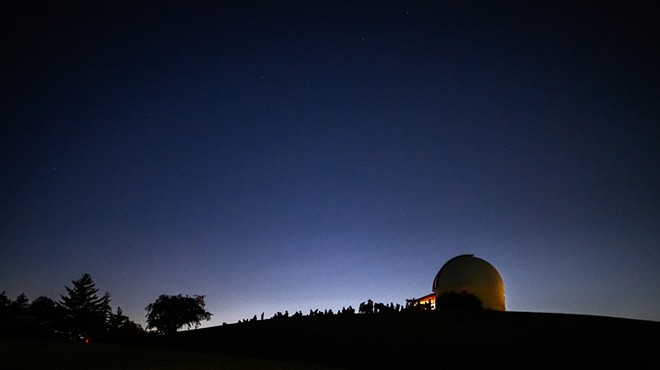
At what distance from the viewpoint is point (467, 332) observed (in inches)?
865

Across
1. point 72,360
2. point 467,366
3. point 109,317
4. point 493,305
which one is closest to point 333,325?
point 467,366

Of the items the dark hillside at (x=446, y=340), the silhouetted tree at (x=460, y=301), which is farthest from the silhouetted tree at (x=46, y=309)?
the silhouetted tree at (x=460, y=301)

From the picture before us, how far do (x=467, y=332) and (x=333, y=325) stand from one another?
8600 mm

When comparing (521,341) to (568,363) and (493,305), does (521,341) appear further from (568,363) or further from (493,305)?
(493,305)

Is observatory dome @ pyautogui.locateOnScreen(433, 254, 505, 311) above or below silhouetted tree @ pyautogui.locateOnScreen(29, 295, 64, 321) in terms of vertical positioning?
above

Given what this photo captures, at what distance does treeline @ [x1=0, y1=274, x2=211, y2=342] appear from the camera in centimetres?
3318

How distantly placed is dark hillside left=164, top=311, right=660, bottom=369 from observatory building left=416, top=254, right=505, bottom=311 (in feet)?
30.7

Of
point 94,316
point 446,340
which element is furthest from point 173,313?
point 446,340

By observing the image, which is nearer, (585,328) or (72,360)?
(72,360)

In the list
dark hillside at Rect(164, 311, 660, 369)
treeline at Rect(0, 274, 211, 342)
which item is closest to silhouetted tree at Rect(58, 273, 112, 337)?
treeline at Rect(0, 274, 211, 342)

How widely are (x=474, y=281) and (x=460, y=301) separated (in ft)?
8.28

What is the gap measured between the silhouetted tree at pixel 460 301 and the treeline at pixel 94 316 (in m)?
27.3

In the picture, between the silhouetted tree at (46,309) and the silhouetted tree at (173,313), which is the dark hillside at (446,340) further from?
the silhouetted tree at (46,309)

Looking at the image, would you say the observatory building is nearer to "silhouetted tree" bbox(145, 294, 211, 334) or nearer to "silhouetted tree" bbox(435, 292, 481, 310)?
"silhouetted tree" bbox(435, 292, 481, 310)
